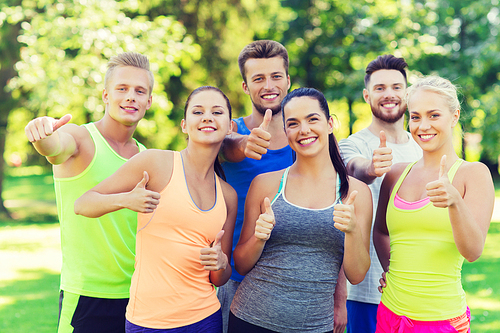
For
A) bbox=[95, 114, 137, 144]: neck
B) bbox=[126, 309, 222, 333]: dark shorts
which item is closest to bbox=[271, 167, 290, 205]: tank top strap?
bbox=[126, 309, 222, 333]: dark shorts

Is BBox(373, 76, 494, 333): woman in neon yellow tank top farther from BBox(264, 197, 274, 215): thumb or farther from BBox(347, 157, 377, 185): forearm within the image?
BBox(264, 197, 274, 215): thumb

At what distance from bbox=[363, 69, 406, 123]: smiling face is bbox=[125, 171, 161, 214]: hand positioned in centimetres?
204

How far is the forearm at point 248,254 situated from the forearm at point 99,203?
2.41ft

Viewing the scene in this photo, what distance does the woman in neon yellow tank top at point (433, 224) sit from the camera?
2369mm

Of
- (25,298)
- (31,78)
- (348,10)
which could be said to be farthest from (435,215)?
(348,10)

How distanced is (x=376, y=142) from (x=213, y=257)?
1764mm

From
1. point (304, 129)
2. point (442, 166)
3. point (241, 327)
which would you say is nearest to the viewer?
point (442, 166)

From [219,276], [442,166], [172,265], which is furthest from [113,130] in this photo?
[442,166]

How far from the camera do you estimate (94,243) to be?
311 cm

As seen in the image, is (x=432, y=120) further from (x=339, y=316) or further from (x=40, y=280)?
(x=40, y=280)

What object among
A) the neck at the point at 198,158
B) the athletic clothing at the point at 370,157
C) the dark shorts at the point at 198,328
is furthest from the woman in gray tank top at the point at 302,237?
the athletic clothing at the point at 370,157

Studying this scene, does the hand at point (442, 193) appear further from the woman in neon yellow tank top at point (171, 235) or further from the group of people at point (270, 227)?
the woman in neon yellow tank top at point (171, 235)

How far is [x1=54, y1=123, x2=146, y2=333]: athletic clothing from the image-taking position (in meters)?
3.05

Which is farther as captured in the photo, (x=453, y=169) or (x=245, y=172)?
(x=245, y=172)
